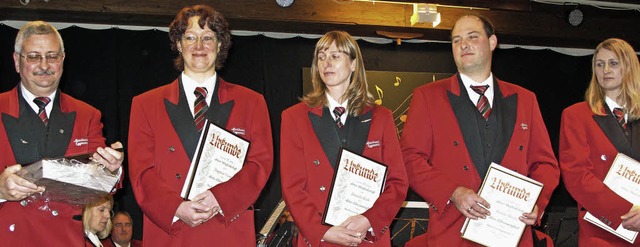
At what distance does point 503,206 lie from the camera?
3.75 meters

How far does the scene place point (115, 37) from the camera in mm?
8820

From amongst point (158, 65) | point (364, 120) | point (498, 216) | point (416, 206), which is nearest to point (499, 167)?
point (498, 216)

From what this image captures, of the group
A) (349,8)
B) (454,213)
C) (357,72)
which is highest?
(349,8)

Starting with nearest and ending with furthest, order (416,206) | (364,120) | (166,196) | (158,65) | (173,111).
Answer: (166,196)
(173,111)
(364,120)
(416,206)
(158,65)

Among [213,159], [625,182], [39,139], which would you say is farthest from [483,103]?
[39,139]

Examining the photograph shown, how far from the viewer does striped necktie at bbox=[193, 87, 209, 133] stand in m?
3.65

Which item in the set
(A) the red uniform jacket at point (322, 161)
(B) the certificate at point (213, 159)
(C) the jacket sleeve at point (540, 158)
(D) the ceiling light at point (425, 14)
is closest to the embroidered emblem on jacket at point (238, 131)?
(B) the certificate at point (213, 159)

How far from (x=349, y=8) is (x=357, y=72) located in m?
5.03

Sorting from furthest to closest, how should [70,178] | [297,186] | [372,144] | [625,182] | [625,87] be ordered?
[625,87] → [625,182] → [372,144] → [297,186] → [70,178]

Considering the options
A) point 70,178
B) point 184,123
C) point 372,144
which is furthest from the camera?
point 372,144

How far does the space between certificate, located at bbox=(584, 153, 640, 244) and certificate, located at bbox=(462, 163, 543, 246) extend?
2.58ft

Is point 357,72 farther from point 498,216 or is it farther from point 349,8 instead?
point 349,8

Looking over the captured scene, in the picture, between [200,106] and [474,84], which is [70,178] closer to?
[200,106]

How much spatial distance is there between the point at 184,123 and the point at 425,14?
585 centimetres
